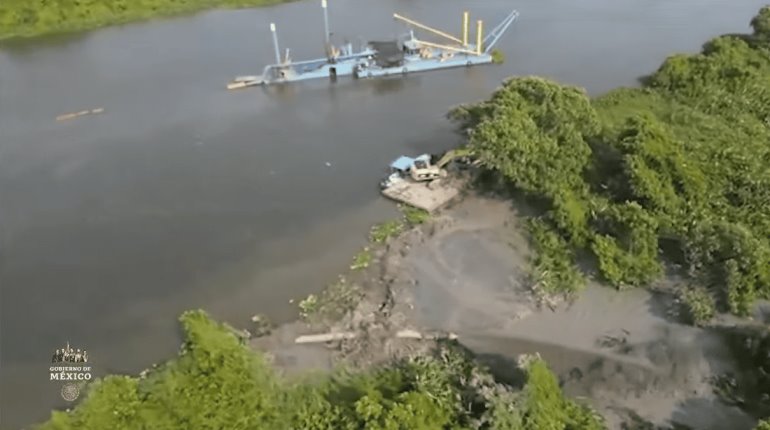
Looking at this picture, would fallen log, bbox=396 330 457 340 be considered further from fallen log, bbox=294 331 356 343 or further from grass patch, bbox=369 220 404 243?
grass patch, bbox=369 220 404 243

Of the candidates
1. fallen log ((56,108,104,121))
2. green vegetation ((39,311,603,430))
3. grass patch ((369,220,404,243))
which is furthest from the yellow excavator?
fallen log ((56,108,104,121))

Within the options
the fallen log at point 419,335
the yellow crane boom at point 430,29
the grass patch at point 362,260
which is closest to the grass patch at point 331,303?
the grass patch at point 362,260

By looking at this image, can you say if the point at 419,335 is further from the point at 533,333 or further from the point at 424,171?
the point at 424,171

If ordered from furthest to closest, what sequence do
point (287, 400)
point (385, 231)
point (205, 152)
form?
point (205, 152), point (385, 231), point (287, 400)

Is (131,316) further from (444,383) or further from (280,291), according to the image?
(444,383)

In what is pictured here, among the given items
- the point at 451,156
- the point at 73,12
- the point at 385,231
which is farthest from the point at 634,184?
the point at 73,12

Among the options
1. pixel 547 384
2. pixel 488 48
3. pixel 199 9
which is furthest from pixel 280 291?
pixel 199 9
